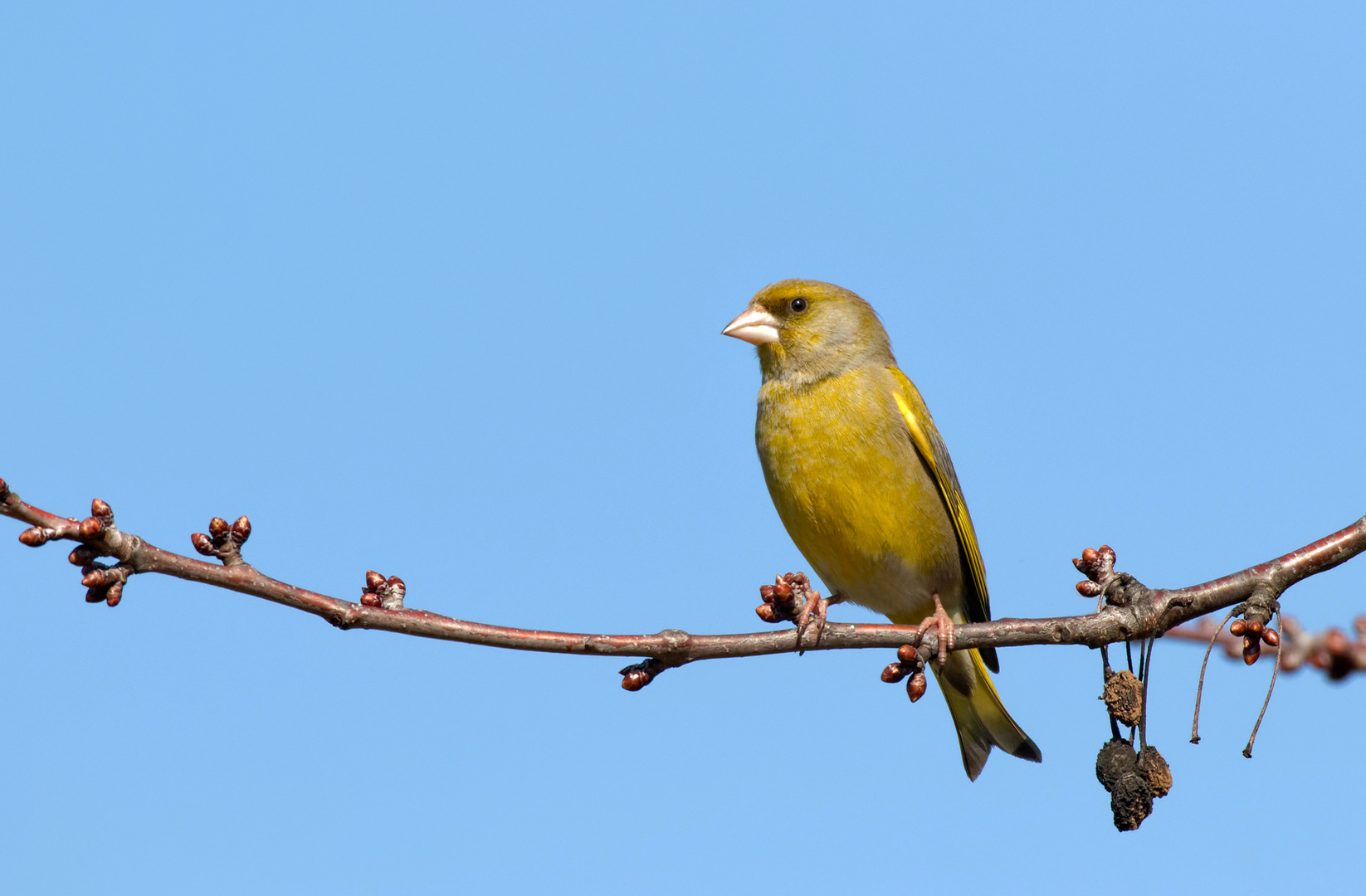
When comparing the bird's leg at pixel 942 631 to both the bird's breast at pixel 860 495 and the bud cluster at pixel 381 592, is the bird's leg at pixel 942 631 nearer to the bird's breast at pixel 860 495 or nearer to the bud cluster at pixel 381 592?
the bird's breast at pixel 860 495

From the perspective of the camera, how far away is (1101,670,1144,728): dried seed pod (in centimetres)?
382

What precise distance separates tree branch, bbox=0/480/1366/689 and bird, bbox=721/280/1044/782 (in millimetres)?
1287

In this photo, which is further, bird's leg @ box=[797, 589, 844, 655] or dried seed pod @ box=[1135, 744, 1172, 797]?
bird's leg @ box=[797, 589, 844, 655]

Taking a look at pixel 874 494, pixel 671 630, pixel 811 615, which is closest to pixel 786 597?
pixel 811 615

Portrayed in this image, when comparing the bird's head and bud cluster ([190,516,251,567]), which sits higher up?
the bird's head

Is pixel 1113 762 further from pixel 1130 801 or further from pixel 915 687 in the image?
pixel 915 687

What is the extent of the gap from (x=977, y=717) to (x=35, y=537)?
4.61m

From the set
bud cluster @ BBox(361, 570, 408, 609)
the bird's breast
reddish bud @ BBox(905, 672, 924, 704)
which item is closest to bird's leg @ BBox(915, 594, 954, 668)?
reddish bud @ BBox(905, 672, 924, 704)

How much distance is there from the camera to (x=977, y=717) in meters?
6.19

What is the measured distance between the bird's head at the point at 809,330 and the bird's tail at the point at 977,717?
171 cm

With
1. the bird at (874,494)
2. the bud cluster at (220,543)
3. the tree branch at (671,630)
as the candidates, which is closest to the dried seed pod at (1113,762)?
the tree branch at (671,630)

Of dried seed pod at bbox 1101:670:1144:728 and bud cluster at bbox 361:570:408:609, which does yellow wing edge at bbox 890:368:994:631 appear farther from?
bud cluster at bbox 361:570:408:609

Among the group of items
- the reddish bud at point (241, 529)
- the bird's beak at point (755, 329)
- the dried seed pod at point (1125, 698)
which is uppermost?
the bird's beak at point (755, 329)

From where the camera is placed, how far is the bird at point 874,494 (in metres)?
5.84
